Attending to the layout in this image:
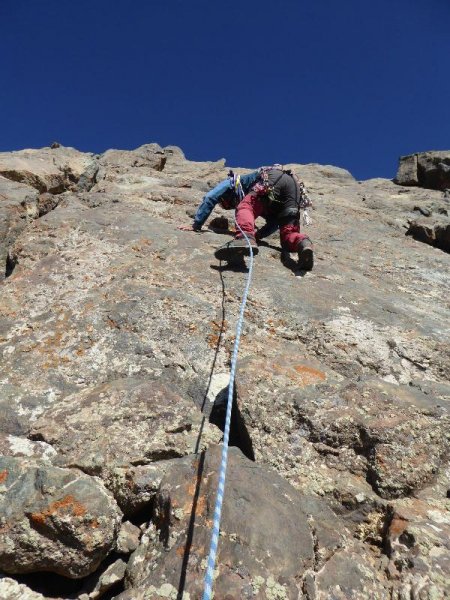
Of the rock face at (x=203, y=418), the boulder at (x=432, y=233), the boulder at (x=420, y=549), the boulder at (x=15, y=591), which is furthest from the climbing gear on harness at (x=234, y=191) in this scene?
the boulder at (x=15, y=591)

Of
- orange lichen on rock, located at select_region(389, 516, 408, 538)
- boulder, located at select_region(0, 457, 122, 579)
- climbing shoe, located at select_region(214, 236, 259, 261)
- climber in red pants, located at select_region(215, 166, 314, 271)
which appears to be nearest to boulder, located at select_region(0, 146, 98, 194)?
climber in red pants, located at select_region(215, 166, 314, 271)

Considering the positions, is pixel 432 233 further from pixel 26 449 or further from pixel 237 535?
pixel 26 449

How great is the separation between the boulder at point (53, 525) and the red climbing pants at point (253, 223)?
4.62 metres

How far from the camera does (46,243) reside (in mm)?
6391

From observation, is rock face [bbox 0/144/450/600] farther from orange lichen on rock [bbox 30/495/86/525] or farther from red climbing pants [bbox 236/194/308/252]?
red climbing pants [bbox 236/194/308/252]

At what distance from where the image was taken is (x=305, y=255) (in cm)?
637

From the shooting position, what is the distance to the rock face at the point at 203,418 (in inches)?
98.7

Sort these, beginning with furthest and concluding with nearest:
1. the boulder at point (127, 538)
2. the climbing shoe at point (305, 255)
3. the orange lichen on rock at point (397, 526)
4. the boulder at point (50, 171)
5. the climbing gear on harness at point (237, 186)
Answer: the boulder at point (50, 171)
the climbing gear on harness at point (237, 186)
the climbing shoe at point (305, 255)
the boulder at point (127, 538)
the orange lichen on rock at point (397, 526)

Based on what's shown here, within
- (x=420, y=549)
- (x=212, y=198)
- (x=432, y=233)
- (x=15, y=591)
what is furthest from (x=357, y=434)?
(x=432, y=233)

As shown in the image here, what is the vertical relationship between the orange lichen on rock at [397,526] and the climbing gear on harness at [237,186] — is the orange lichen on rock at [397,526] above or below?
below

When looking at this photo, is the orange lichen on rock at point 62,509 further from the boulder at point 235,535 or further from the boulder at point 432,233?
the boulder at point 432,233

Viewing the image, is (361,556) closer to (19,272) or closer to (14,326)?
(14,326)

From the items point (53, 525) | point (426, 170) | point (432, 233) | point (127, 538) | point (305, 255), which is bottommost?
point (127, 538)

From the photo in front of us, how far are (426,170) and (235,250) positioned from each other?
39.7 ft
